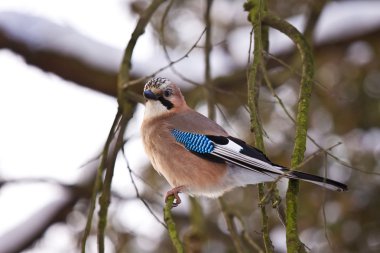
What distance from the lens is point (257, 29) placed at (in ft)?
10.4

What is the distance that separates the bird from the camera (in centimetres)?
378

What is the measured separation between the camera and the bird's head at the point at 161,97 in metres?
4.07

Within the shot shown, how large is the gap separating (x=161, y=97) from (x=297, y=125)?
140 cm

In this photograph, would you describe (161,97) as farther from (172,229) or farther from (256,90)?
(172,229)

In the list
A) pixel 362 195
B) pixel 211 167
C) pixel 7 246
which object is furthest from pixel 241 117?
pixel 211 167

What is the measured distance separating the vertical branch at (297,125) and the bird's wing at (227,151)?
0.85ft

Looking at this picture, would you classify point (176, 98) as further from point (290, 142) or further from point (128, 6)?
point (128, 6)

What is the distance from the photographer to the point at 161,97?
4.23 meters

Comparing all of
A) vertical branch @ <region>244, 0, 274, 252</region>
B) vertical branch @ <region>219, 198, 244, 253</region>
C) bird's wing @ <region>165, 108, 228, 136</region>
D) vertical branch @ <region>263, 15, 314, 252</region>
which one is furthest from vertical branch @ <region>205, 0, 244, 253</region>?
vertical branch @ <region>244, 0, 274, 252</region>

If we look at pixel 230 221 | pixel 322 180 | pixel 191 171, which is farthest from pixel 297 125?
pixel 230 221

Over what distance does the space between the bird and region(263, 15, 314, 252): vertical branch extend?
0.52 metres

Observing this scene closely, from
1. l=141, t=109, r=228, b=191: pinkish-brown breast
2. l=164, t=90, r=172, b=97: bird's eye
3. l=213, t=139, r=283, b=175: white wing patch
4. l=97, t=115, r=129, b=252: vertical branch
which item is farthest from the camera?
l=164, t=90, r=172, b=97: bird's eye

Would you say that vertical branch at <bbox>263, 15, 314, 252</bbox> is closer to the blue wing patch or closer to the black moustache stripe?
the blue wing patch

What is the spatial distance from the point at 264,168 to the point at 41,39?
344 cm
